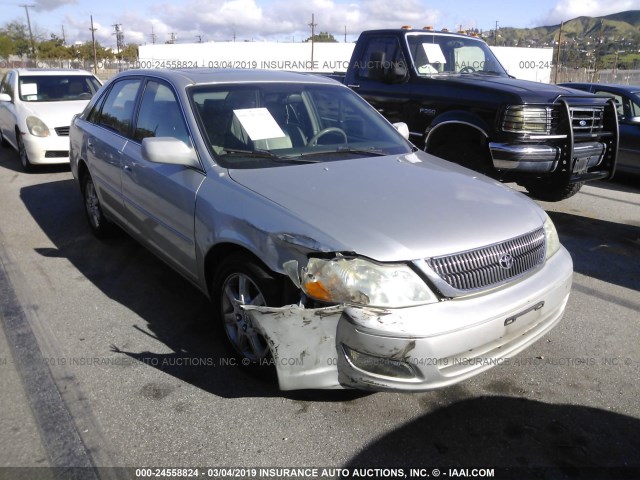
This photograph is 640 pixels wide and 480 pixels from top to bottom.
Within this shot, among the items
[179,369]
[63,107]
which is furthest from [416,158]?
[63,107]

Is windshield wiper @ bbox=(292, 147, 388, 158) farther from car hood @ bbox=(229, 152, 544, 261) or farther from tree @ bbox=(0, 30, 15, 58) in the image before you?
tree @ bbox=(0, 30, 15, 58)

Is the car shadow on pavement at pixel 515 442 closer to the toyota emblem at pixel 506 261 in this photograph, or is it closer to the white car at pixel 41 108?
the toyota emblem at pixel 506 261

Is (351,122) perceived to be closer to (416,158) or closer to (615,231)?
(416,158)

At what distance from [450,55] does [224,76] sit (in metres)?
3.86

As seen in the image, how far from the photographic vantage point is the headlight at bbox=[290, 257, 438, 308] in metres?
2.45

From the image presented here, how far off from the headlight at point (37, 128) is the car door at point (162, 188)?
526 centimetres

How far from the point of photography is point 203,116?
141 inches

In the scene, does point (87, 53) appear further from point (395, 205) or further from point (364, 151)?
point (395, 205)

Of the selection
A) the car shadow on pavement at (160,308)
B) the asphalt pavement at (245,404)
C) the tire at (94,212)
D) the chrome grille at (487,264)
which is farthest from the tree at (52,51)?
the chrome grille at (487,264)

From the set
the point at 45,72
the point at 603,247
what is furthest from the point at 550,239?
the point at 45,72

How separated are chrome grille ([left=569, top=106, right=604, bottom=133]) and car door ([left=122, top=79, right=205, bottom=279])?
A: 406 centimetres

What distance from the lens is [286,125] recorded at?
12.4ft

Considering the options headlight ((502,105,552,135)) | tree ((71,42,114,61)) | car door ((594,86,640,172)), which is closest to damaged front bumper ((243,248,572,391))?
headlight ((502,105,552,135))

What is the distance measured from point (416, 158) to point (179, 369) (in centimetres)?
210
